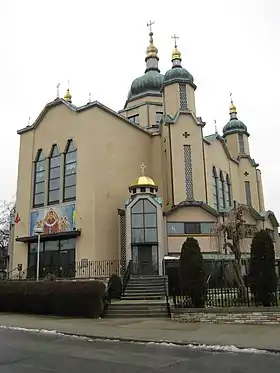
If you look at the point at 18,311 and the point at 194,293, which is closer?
the point at 194,293

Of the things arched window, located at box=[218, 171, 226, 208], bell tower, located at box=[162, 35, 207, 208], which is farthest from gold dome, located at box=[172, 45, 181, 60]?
arched window, located at box=[218, 171, 226, 208]

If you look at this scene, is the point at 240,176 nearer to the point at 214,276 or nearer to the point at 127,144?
the point at 127,144

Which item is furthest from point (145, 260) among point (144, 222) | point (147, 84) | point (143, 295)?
point (147, 84)

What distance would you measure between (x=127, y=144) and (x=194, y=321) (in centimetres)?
1972

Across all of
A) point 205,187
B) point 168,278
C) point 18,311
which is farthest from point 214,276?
point 18,311

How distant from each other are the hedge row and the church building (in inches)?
299

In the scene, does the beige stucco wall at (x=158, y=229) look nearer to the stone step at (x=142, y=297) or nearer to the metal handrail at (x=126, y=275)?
the metal handrail at (x=126, y=275)

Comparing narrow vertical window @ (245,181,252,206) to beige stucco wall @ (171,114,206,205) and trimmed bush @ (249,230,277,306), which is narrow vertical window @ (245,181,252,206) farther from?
trimmed bush @ (249,230,277,306)

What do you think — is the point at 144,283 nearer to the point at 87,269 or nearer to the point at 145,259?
the point at 145,259

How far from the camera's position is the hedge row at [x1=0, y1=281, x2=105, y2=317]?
55.4 feet

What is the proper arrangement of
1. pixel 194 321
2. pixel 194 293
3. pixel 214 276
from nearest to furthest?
1. pixel 194 321
2. pixel 194 293
3. pixel 214 276

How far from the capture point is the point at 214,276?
82.0ft

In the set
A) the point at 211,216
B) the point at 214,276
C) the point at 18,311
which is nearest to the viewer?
the point at 18,311

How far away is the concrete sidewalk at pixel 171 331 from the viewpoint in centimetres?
986
